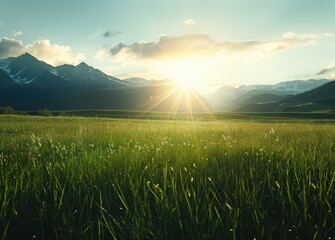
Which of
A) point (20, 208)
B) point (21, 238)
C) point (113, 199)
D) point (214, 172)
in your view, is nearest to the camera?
point (21, 238)

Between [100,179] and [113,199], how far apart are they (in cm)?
A: 52

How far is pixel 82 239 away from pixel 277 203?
2033 mm

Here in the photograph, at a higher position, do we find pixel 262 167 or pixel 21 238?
pixel 262 167

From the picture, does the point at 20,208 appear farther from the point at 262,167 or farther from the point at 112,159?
the point at 262,167

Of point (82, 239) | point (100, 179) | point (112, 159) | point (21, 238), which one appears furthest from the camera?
point (112, 159)

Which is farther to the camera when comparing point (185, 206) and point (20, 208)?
point (20, 208)

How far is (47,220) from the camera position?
3049mm

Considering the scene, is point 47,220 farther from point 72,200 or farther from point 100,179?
point 100,179

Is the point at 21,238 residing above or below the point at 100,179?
below

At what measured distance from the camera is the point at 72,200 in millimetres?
3340

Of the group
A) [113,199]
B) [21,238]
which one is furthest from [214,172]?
[21,238]

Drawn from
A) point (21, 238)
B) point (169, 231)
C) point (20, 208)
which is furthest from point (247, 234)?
point (20, 208)

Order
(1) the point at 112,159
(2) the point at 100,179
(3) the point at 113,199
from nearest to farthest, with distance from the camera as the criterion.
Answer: (3) the point at 113,199 < (2) the point at 100,179 < (1) the point at 112,159

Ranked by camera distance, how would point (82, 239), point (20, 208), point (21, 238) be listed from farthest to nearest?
point (20, 208), point (21, 238), point (82, 239)
